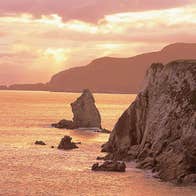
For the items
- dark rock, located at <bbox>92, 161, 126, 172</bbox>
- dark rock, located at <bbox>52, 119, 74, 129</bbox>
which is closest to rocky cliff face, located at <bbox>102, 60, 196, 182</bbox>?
dark rock, located at <bbox>92, 161, 126, 172</bbox>

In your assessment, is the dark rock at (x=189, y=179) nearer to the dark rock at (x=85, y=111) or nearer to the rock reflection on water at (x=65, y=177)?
the rock reflection on water at (x=65, y=177)

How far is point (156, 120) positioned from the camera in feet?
286

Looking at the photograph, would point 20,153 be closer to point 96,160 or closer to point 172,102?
point 96,160

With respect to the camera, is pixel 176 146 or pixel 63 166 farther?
pixel 63 166

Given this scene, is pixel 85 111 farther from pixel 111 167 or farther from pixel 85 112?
pixel 111 167

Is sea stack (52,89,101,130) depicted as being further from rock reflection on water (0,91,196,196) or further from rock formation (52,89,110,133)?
rock reflection on water (0,91,196,196)

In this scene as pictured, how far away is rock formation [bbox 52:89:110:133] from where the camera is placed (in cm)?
15350

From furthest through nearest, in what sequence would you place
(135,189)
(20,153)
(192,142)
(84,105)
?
1. (84,105)
2. (20,153)
3. (192,142)
4. (135,189)

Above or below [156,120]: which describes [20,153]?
below

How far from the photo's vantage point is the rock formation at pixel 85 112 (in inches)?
6043

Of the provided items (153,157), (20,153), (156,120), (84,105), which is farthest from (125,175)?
(84,105)

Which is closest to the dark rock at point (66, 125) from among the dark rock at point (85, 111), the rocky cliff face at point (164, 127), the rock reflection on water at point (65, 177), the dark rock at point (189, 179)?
the dark rock at point (85, 111)

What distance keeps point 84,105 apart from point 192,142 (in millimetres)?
82086

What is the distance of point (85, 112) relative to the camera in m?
155
